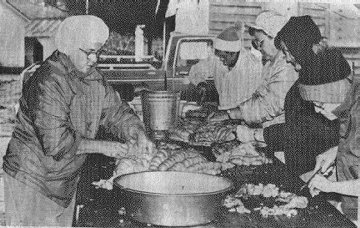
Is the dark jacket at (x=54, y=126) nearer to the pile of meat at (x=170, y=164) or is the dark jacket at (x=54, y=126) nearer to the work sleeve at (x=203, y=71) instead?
the pile of meat at (x=170, y=164)

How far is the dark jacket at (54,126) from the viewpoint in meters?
1.99

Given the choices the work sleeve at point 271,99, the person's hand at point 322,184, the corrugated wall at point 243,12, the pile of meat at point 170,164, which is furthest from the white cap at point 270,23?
the corrugated wall at point 243,12

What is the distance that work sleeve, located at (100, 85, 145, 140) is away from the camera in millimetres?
2469

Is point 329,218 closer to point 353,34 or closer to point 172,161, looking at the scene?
point 172,161

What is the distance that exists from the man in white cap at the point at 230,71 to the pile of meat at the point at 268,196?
2.50 metres

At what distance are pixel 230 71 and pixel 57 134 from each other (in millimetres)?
3070

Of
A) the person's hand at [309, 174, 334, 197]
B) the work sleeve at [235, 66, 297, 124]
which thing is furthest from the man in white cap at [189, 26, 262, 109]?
the person's hand at [309, 174, 334, 197]

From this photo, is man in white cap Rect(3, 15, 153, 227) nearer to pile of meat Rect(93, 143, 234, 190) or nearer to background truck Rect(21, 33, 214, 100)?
pile of meat Rect(93, 143, 234, 190)

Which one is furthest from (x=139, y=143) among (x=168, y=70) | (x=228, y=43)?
(x=168, y=70)

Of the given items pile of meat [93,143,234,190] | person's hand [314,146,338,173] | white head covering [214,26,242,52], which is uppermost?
white head covering [214,26,242,52]

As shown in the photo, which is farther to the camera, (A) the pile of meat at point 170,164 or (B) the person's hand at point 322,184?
(A) the pile of meat at point 170,164

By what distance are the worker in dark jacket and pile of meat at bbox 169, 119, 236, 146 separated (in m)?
0.21

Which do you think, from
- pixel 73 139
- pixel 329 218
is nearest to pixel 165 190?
pixel 73 139

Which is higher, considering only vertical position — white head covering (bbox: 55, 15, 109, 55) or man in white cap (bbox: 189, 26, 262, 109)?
white head covering (bbox: 55, 15, 109, 55)
